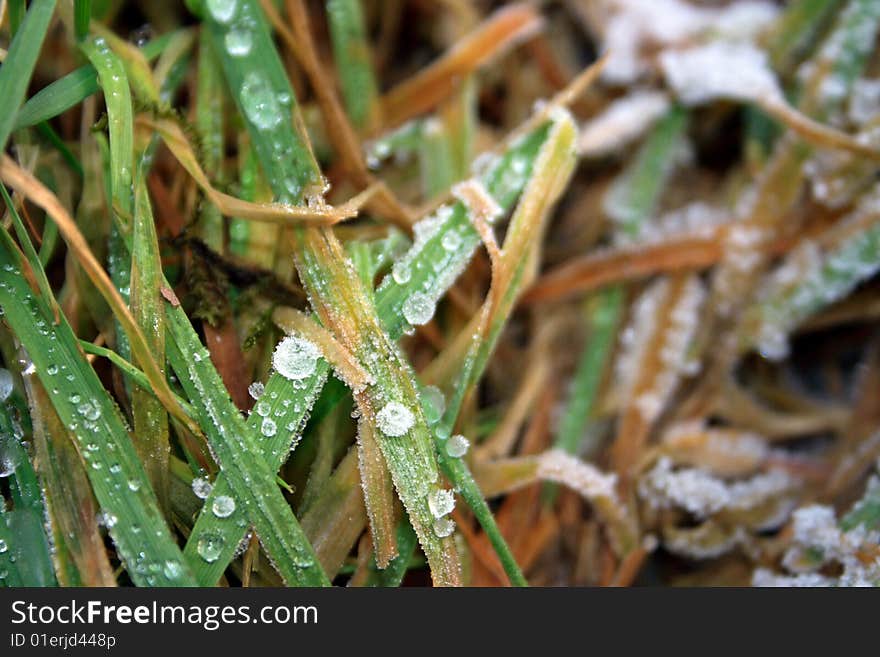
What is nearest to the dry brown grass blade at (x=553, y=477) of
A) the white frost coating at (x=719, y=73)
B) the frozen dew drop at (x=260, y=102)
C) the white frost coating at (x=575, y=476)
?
the white frost coating at (x=575, y=476)

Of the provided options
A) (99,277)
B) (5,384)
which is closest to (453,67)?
(99,277)

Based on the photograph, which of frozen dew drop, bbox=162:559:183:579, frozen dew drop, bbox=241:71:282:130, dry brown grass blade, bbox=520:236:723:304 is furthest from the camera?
dry brown grass blade, bbox=520:236:723:304

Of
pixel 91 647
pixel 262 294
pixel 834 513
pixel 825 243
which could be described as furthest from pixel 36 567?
pixel 825 243

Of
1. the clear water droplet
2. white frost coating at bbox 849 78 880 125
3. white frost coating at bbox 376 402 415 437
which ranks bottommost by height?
white frost coating at bbox 376 402 415 437

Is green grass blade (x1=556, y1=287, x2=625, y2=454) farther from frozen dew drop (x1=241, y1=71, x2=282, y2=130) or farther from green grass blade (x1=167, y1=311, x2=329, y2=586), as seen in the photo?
frozen dew drop (x1=241, y1=71, x2=282, y2=130)

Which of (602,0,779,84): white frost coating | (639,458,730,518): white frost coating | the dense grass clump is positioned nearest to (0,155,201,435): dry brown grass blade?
the dense grass clump

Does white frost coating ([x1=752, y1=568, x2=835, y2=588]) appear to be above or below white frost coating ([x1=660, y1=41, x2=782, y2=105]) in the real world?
below

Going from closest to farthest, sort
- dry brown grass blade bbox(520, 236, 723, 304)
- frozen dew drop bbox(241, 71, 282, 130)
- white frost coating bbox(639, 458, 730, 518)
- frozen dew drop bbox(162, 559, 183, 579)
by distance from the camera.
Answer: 1. frozen dew drop bbox(162, 559, 183, 579)
2. frozen dew drop bbox(241, 71, 282, 130)
3. white frost coating bbox(639, 458, 730, 518)
4. dry brown grass blade bbox(520, 236, 723, 304)
